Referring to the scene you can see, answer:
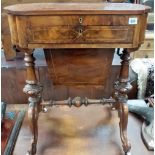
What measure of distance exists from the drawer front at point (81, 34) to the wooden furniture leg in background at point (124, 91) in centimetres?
16

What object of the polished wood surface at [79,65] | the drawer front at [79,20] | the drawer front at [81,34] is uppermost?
the drawer front at [79,20]

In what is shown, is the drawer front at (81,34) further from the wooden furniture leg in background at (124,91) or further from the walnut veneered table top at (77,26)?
the wooden furniture leg in background at (124,91)

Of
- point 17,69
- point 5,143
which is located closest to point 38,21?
point 17,69

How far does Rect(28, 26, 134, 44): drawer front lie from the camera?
90 cm

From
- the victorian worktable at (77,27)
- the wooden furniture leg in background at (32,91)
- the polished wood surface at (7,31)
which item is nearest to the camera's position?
the victorian worktable at (77,27)

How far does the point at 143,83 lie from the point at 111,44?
78 cm

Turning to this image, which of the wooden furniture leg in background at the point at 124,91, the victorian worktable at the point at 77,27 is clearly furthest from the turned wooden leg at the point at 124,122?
the victorian worktable at the point at 77,27

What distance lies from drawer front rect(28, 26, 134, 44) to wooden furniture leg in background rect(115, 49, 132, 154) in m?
0.16

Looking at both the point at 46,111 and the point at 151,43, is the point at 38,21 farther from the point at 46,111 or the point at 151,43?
the point at 151,43

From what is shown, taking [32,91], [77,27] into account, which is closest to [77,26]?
[77,27]

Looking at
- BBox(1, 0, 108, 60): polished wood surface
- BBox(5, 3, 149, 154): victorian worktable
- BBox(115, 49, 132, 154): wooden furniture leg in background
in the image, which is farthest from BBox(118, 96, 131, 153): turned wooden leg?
BBox(1, 0, 108, 60): polished wood surface

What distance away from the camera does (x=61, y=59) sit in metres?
1.13

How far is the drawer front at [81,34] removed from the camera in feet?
2.96

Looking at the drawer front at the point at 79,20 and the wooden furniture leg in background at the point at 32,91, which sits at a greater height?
the drawer front at the point at 79,20
